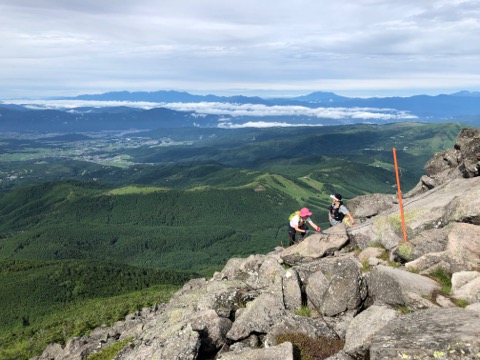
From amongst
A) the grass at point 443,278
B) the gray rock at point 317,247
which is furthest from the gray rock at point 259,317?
the gray rock at point 317,247

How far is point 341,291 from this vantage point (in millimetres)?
25047

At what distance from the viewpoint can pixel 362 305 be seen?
24.7 meters

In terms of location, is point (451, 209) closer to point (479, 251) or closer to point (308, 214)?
point (479, 251)

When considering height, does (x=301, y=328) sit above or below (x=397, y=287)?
below

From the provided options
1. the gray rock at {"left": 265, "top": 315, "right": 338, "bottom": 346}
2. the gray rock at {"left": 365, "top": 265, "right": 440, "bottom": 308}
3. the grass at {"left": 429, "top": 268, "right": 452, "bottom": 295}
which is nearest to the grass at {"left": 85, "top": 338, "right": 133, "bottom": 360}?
the gray rock at {"left": 265, "top": 315, "right": 338, "bottom": 346}

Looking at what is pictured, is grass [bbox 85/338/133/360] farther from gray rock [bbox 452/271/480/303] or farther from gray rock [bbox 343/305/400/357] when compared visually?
gray rock [bbox 452/271/480/303]

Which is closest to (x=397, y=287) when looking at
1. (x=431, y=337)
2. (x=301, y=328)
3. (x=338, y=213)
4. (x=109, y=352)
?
(x=301, y=328)

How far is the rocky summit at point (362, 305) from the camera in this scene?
17453 mm

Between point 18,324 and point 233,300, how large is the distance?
→ 196m

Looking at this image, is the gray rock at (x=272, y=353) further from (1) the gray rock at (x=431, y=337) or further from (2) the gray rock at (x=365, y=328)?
(1) the gray rock at (x=431, y=337)

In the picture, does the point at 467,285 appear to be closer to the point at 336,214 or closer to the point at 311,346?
the point at 311,346

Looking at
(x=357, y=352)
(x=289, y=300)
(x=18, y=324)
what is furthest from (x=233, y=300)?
(x=18, y=324)

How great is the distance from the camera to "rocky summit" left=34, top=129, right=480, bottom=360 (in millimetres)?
17453

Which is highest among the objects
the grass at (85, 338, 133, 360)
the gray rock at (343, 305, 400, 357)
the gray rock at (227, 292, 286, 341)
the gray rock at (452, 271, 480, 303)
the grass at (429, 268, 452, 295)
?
the gray rock at (452, 271, 480, 303)
